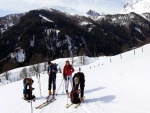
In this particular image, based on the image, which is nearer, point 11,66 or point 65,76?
point 65,76

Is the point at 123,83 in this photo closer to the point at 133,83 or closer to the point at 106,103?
the point at 133,83

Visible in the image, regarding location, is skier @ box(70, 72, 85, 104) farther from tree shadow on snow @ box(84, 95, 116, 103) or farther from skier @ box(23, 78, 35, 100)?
skier @ box(23, 78, 35, 100)

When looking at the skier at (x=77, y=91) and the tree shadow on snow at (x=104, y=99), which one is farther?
the tree shadow on snow at (x=104, y=99)

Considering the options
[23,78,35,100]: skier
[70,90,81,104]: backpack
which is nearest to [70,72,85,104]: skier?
[70,90,81,104]: backpack

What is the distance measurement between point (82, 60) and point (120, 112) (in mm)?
122160

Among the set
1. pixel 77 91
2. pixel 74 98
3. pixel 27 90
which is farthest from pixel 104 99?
pixel 27 90

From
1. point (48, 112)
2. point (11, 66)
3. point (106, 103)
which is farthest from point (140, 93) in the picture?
point (11, 66)

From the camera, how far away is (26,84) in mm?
18484

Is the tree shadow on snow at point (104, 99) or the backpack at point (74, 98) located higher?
the backpack at point (74, 98)

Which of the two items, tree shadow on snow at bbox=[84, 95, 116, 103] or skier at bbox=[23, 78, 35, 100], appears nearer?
tree shadow on snow at bbox=[84, 95, 116, 103]

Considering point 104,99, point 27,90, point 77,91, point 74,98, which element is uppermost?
point 77,91

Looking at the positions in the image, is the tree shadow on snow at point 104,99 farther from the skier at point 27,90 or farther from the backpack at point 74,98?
the skier at point 27,90

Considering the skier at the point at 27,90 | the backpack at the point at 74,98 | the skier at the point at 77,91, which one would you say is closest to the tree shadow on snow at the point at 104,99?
the skier at the point at 77,91

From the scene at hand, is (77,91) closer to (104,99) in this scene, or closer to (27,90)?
(104,99)
